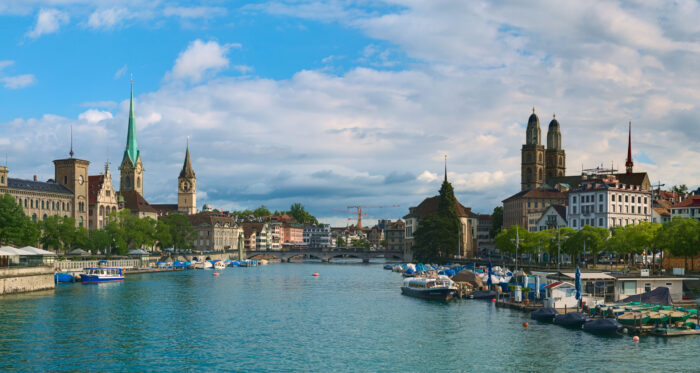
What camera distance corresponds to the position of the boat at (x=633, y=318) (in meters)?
53.2

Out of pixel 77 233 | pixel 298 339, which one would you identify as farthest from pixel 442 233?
pixel 298 339

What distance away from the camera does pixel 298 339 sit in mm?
54219

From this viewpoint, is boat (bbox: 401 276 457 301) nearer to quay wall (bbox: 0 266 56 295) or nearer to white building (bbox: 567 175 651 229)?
quay wall (bbox: 0 266 56 295)

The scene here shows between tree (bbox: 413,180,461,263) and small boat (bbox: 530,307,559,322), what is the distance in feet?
307

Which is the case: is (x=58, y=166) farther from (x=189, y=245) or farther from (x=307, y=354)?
(x=307, y=354)

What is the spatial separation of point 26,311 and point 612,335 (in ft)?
166

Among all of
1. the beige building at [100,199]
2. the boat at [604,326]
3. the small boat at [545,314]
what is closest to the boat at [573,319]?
the boat at [604,326]

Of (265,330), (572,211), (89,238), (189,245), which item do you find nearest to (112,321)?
(265,330)

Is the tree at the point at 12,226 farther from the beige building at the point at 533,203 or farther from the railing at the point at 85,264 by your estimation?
the beige building at the point at 533,203

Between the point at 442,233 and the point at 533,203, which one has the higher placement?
the point at 533,203

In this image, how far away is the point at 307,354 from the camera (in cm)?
4809

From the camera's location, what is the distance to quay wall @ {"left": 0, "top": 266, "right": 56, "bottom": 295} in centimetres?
7938

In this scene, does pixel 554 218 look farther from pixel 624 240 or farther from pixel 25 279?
pixel 25 279

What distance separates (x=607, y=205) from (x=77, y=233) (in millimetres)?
95643
